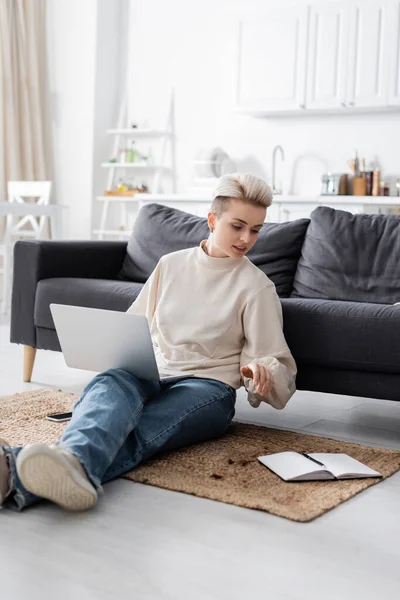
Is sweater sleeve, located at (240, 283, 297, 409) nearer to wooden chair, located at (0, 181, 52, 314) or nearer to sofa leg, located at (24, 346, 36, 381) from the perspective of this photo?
sofa leg, located at (24, 346, 36, 381)

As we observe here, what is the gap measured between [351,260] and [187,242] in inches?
27.1

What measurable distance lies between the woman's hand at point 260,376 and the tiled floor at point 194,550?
36 centimetres

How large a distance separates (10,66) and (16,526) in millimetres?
5309

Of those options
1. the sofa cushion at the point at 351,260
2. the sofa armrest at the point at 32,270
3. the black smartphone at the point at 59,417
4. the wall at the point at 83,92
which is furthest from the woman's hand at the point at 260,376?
the wall at the point at 83,92

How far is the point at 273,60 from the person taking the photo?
18.4 feet

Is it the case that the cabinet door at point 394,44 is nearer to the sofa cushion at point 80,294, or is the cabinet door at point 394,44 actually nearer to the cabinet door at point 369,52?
the cabinet door at point 369,52

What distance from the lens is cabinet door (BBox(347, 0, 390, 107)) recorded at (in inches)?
205

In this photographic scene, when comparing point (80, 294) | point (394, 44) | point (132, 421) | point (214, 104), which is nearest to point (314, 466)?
point (132, 421)

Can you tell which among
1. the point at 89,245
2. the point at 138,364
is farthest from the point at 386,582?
the point at 89,245

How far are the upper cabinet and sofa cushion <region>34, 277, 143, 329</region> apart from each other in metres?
2.78

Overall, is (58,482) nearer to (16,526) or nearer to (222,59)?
(16,526)

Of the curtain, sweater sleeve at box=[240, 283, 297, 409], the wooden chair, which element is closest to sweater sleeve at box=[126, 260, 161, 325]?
sweater sleeve at box=[240, 283, 297, 409]

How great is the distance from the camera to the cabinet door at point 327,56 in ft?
17.5

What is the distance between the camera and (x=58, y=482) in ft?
5.59
